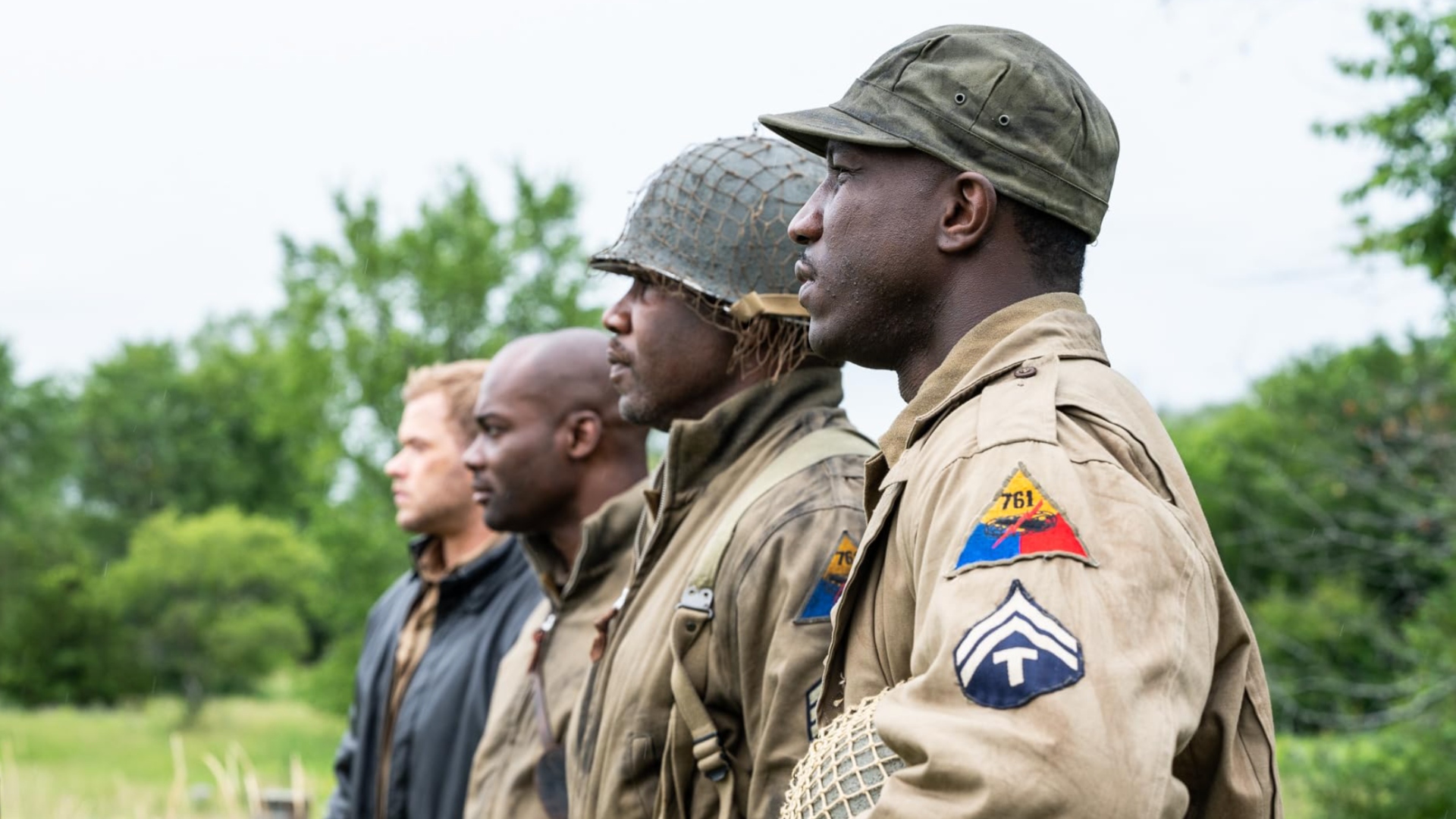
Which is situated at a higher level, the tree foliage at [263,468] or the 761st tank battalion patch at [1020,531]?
the 761st tank battalion patch at [1020,531]

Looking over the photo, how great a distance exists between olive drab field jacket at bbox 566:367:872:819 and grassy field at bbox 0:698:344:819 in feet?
11.0

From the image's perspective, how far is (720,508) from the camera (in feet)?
11.9

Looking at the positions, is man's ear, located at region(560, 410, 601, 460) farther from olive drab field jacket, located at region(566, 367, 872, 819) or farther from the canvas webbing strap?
the canvas webbing strap

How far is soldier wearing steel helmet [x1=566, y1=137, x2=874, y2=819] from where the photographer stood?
3145mm

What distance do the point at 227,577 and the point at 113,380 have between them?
28.6 metres

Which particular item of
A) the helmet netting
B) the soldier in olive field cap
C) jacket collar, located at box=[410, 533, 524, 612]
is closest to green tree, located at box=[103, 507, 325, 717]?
jacket collar, located at box=[410, 533, 524, 612]

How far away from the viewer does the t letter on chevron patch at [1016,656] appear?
176 centimetres

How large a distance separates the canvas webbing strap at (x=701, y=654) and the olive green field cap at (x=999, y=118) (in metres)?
1.12

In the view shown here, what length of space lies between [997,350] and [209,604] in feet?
109

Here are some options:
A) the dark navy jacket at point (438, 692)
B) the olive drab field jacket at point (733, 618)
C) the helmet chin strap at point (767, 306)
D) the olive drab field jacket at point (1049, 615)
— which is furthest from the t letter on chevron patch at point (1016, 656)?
the dark navy jacket at point (438, 692)

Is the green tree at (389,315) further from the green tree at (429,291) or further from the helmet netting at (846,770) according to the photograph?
the helmet netting at (846,770)

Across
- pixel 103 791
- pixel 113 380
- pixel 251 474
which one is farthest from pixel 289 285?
pixel 113 380

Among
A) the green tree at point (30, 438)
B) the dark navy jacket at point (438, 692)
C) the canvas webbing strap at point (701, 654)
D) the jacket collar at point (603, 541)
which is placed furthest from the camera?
the green tree at point (30, 438)

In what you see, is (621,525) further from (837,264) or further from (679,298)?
(837,264)
